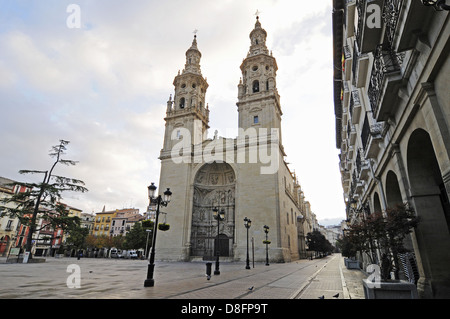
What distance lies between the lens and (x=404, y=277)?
8.86 m

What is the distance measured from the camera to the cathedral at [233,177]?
94.0 ft

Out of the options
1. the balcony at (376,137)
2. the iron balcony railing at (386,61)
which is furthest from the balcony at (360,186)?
the iron balcony railing at (386,61)

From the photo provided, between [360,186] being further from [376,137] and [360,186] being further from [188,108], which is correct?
[188,108]

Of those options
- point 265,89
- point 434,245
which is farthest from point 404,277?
point 265,89

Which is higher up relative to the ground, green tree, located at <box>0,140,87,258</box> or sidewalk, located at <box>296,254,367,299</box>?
green tree, located at <box>0,140,87,258</box>

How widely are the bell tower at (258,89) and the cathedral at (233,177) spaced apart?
134 millimetres

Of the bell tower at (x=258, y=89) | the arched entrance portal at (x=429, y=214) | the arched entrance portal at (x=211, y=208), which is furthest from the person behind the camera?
the bell tower at (x=258, y=89)

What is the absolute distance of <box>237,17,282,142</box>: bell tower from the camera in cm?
3350

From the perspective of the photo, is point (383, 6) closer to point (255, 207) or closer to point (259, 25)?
point (255, 207)

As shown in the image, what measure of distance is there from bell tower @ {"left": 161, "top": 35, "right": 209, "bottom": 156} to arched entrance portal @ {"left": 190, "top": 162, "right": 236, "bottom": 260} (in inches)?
233

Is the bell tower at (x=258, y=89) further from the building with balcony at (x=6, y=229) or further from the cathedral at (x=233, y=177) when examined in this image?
the building with balcony at (x=6, y=229)

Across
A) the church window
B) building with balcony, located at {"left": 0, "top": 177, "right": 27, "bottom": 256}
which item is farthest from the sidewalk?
building with balcony, located at {"left": 0, "top": 177, "right": 27, "bottom": 256}

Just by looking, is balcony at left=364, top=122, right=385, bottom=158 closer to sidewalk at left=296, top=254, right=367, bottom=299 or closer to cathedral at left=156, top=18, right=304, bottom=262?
sidewalk at left=296, top=254, right=367, bottom=299

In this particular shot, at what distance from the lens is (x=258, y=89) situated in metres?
36.5
